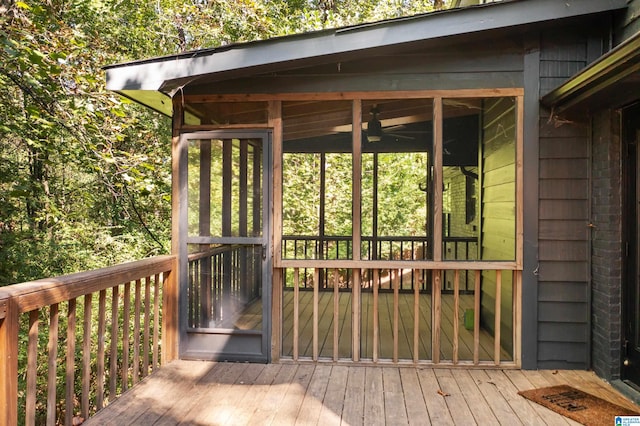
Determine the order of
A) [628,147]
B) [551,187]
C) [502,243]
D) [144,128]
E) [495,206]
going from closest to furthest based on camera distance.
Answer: [628,147]
[551,187]
[502,243]
[495,206]
[144,128]

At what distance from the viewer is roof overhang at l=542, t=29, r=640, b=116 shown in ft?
7.36

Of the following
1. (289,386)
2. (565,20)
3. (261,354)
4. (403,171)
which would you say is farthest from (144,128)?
(565,20)

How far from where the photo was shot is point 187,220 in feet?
11.5

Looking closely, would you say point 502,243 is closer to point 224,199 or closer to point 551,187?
point 551,187

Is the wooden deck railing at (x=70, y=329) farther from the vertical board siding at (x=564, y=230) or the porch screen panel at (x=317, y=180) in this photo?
the vertical board siding at (x=564, y=230)

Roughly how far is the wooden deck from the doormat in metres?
0.08

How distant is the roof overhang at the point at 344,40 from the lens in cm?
302

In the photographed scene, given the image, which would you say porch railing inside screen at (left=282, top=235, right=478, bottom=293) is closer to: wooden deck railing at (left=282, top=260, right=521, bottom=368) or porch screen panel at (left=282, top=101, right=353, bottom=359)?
porch screen panel at (left=282, top=101, right=353, bottom=359)

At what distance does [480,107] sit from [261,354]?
2700mm

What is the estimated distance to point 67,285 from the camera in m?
2.20

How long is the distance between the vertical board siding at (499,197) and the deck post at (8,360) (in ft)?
10.3

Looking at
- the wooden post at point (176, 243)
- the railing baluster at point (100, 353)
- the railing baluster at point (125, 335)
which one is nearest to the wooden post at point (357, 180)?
the wooden post at point (176, 243)

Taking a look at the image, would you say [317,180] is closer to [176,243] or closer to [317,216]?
[317,216]

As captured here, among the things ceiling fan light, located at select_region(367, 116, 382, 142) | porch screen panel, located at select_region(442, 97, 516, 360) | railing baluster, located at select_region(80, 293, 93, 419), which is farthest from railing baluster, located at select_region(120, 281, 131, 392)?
porch screen panel, located at select_region(442, 97, 516, 360)
